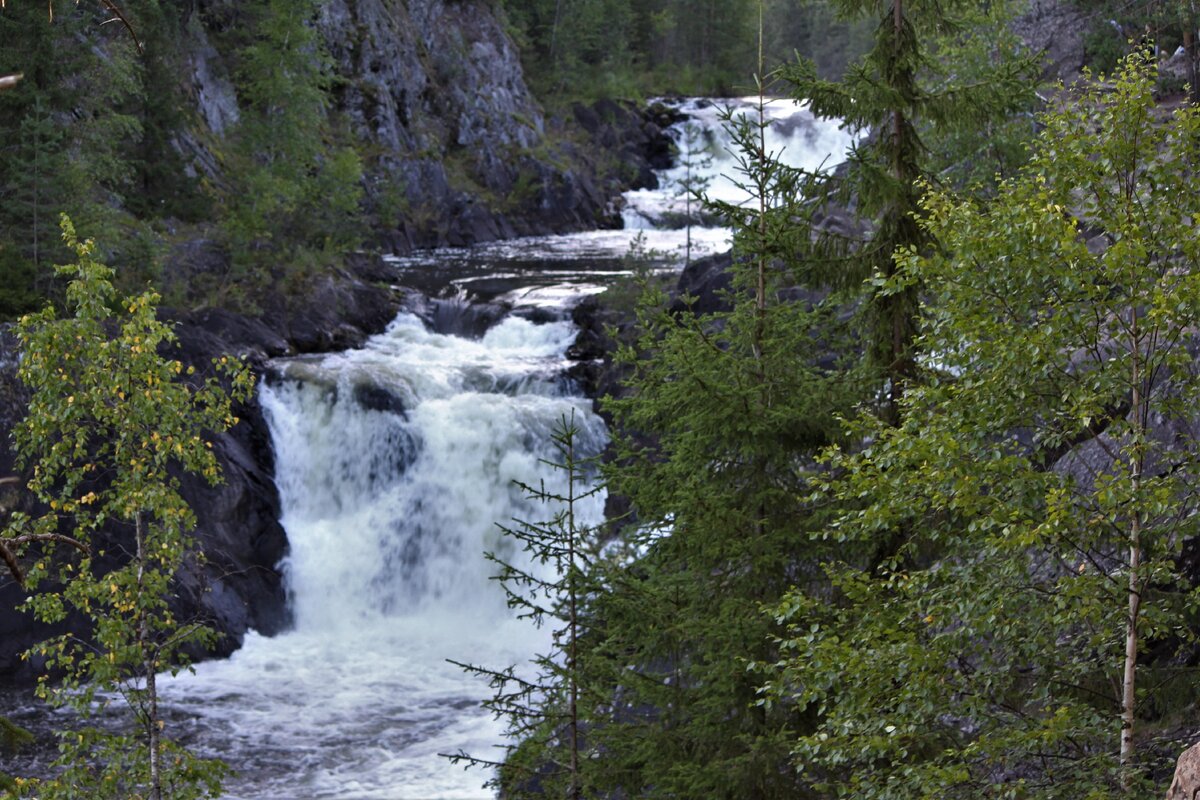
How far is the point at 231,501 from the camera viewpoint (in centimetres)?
2262

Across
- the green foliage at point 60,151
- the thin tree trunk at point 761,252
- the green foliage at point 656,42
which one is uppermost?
the green foliage at point 656,42

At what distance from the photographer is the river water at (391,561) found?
1752 cm

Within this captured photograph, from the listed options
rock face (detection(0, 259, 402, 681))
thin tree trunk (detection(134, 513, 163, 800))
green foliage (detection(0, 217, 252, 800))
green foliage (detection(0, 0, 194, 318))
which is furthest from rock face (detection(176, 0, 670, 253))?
thin tree trunk (detection(134, 513, 163, 800))

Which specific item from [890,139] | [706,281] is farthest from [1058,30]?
[890,139]

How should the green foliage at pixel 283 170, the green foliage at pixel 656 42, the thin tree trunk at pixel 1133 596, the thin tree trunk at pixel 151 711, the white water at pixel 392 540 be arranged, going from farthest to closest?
the green foliage at pixel 656 42, the green foliage at pixel 283 170, the white water at pixel 392 540, the thin tree trunk at pixel 151 711, the thin tree trunk at pixel 1133 596

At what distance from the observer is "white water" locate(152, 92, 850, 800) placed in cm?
1748

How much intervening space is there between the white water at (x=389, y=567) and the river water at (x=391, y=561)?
4 cm

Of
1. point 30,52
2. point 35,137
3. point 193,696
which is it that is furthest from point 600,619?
point 30,52

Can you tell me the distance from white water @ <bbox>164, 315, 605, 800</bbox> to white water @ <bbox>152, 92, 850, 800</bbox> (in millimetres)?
34

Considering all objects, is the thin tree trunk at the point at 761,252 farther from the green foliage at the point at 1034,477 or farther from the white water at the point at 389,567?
the white water at the point at 389,567

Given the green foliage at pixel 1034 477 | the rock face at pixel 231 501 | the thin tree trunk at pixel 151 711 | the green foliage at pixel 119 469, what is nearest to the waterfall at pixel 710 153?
the rock face at pixel 231 501

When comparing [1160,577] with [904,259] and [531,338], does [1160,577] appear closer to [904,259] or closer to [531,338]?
[904,259]

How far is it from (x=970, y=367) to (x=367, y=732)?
509 inches

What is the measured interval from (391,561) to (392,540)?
1.42 ft
